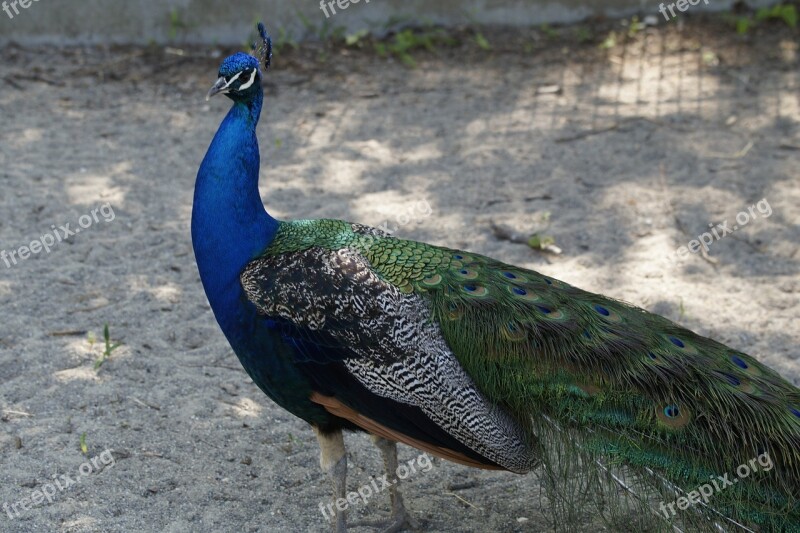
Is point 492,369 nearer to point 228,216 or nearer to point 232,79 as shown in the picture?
point 228,216

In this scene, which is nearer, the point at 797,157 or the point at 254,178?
the point at 254,178

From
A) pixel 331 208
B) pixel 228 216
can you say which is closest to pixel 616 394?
pixel 228 216

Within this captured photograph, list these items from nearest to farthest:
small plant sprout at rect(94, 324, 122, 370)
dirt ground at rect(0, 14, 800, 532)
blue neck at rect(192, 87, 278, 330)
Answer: blue neck at rect(192, 87, 278, 330)
dirt ground at rect(0, 14, 800, 532)
small plant sprout at rect(94, 324, 122, 370)

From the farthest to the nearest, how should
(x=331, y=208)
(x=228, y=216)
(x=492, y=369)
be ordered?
(x=331, y=208)
(x=228, y=216)
(x=492, y=369)

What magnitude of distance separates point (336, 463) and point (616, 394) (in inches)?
38.9

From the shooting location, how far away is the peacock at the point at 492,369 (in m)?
2.72

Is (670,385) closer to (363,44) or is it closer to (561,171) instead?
(561,171)

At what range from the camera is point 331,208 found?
18.1 feet

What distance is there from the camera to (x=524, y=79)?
720cm

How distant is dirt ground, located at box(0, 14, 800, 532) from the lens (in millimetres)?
3598

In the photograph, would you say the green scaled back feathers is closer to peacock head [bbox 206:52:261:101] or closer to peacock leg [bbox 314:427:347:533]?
peacock leg [bbox 314:427:347:533]

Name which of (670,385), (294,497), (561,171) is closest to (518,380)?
(670,385)

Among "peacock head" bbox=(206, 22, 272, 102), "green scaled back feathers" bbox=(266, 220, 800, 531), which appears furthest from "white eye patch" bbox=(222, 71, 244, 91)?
"green scaled back feathers" bbox=(266, 220, 800, 531)

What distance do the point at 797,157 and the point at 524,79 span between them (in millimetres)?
2036
